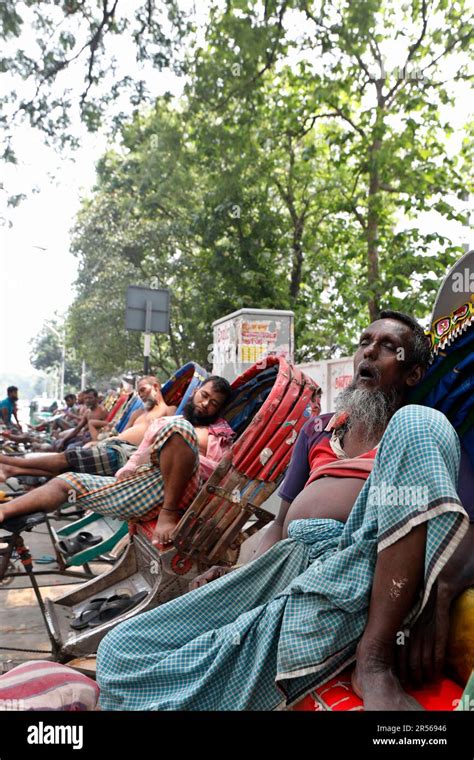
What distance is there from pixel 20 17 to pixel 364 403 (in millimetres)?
7037

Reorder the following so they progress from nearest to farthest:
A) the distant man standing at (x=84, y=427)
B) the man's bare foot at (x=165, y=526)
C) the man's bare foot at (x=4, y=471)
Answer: the man's bare foot at (x=165, y=526)
the man's bare foot at (x=4, y=471)
the distant man standing at (x=84, y=427)

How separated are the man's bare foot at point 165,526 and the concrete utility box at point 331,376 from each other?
3.07 meters

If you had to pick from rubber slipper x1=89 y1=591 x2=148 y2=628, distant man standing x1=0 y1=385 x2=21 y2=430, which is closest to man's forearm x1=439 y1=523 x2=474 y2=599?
rubber slipper x1=89 y1=591 x2=148 y2=628

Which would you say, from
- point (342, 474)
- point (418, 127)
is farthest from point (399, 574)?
point (418, 127)

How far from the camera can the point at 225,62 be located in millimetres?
9094

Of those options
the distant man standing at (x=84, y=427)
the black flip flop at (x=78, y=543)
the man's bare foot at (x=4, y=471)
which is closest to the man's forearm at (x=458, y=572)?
the man's bare foot at (x=4, y=471)

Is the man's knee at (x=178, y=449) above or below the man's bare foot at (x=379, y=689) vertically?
above

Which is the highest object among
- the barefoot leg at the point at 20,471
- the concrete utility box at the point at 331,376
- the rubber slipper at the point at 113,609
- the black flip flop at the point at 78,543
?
the concrete utility box at the point at 331,376

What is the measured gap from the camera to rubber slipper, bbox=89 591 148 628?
10.7 feet

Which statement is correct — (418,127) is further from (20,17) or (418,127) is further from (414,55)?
(20,17)

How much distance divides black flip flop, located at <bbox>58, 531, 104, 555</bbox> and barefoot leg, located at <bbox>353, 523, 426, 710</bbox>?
352 cm

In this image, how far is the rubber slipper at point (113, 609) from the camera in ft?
10.7

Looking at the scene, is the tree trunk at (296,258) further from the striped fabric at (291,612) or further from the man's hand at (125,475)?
the striped fabric at (291,612)

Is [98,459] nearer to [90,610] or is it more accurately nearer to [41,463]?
[41,463]
